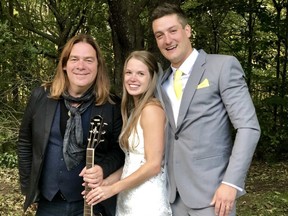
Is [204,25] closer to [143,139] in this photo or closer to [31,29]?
[31,29]

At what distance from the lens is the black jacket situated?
271cm

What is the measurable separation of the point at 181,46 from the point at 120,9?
7.40ft

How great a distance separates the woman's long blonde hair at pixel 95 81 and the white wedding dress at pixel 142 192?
0.33 metres

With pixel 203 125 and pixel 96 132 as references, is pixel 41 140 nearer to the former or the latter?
pixel 96 132

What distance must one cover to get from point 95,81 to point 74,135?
1.32ft

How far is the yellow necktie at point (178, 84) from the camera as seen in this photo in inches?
106

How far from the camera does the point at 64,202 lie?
109 inches

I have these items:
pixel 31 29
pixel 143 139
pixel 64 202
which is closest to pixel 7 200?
pixel 64 202

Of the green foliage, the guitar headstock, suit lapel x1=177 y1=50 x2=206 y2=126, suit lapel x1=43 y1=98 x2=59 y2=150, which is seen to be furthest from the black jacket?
the green foliage

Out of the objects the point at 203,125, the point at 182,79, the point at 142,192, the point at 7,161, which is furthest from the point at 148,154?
the point at 7,161

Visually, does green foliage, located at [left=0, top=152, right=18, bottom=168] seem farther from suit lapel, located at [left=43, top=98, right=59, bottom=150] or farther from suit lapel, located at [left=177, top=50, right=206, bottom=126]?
suit lapel, located at [left=177, top=50, right=206, bottom=126]

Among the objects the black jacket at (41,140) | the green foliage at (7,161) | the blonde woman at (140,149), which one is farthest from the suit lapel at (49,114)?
the green foliage at (7,161)

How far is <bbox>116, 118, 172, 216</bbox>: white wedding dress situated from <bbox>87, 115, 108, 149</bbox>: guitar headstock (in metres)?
0.22

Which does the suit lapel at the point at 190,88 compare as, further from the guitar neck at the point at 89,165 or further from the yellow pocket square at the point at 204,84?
the guitar neck at the point at 89,165
